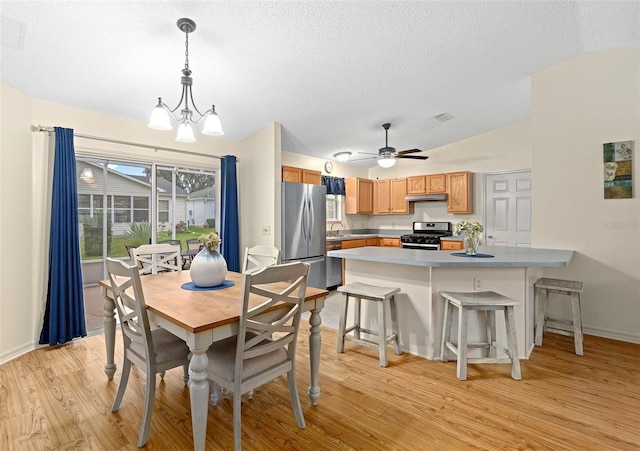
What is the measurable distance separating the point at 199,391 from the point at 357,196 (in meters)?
5.28

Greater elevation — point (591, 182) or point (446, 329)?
point (591, 182)

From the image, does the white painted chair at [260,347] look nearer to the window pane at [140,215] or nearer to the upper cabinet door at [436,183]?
the window pane at [140,215]

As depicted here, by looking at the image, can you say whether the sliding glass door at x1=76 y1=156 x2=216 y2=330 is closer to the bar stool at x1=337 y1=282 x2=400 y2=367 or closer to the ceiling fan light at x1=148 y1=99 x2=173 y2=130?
the ceiling fan light at x1=148 y1=99 x2=173 y2=130

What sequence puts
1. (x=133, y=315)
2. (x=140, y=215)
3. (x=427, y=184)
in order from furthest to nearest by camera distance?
(x=427, y=184) < (x=140, y=215) < (x=133, y=315)

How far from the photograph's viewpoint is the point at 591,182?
11.1 feet

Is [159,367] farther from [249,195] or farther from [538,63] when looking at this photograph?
[538,63]

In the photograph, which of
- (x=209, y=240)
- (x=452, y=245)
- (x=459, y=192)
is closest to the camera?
(x=209, y=240)

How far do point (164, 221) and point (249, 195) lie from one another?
1.20 metres

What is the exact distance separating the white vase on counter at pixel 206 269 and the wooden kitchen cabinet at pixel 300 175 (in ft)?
9.68

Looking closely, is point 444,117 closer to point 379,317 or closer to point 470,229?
point 470,229

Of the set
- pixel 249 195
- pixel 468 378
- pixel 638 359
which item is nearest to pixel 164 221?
pixel 249 195

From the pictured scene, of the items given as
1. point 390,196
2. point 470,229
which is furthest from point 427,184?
point 470,229

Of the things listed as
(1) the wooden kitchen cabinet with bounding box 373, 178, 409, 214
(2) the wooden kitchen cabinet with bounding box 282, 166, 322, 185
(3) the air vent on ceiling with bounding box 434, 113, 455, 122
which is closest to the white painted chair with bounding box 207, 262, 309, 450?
(2) the wooden kitchen cabinet with bounding box 282, 166, 322, 185

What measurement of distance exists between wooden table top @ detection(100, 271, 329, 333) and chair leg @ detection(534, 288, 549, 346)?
7.77 feet
